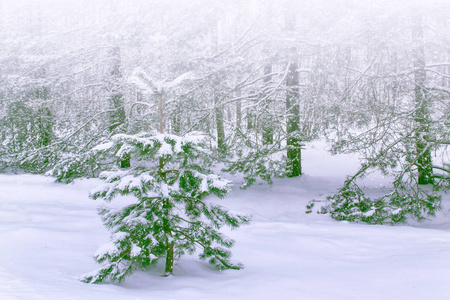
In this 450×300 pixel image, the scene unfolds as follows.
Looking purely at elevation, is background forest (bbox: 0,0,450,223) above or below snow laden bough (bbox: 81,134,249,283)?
above

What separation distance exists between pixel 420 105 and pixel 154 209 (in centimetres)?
794

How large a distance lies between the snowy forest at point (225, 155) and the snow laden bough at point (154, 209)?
28mm

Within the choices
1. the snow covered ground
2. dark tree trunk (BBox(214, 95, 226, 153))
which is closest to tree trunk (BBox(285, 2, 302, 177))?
the snow covered ground

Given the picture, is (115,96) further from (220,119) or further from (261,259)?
(261,259)

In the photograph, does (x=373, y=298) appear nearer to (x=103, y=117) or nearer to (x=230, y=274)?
(x=230, y=274)

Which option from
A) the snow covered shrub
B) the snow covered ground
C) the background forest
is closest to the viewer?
the snow covered ground

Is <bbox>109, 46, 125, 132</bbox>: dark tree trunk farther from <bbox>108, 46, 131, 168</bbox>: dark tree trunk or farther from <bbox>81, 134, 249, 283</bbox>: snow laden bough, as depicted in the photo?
<bbox>81, 134, 249, 283</bbox>: snow laden bough

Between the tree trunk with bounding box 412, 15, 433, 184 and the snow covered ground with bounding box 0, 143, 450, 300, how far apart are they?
1371 mm

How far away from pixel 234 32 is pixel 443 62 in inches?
319

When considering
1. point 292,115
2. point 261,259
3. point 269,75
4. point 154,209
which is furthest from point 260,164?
point 154,209

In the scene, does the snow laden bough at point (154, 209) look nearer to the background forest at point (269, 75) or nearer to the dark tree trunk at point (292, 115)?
the background forest at point (269, 75)

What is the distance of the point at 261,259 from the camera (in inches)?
273

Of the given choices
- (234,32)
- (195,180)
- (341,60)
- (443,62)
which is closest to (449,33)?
(443,62)

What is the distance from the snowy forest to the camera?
495 centimetres
